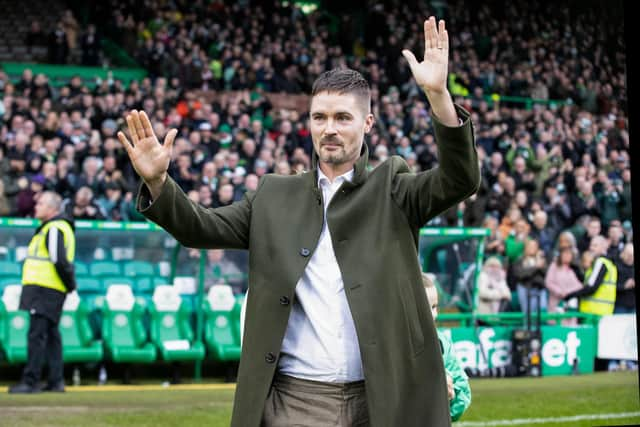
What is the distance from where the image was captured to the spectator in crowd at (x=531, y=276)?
14023 millimetres

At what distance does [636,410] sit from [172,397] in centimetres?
483

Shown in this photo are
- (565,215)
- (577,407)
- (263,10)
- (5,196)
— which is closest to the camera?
(577,407)

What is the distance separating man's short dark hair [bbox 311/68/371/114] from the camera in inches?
133

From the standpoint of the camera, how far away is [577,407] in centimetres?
1078

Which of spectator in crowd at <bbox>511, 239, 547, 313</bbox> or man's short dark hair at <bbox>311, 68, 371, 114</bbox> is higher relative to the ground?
man's short dark hair at <bbox>311, 68, 371, 114</bbox>

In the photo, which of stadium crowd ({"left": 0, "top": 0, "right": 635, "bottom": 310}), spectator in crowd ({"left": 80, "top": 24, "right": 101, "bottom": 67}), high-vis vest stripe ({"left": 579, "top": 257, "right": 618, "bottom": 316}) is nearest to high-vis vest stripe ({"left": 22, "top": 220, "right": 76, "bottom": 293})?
Result: stadium crowd ({"left": 0, "top": 0, "right": 635, "bottom": 310})

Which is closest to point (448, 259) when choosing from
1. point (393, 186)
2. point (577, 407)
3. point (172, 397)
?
point (577, 407)

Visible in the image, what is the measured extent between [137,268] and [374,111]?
947cm

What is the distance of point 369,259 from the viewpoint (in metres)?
3.29

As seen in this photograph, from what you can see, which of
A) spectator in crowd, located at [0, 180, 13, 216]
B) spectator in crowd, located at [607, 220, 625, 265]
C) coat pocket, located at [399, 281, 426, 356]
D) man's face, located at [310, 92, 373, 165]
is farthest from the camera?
spectator in crowd, located at [607, 220, 625, 265]

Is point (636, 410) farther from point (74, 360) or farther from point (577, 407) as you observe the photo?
point (74, 360)

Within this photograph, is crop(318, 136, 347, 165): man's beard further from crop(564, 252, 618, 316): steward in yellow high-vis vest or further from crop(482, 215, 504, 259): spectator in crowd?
crop(564, 252, 618, 316): steward in yellow high-vis vest

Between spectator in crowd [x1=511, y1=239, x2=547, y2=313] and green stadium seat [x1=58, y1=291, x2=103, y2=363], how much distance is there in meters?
5.71

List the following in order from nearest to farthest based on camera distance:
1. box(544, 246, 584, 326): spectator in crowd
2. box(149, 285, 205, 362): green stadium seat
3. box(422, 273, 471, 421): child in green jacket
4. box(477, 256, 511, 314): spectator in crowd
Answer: box(422, 273, 471, 421): child in green jacket < box(149, 285, 205, 362): green stadium seat < box(477, 256, 511, 314): spectator in crowd < box(544, 246, 584, 326): spectator in crowd
